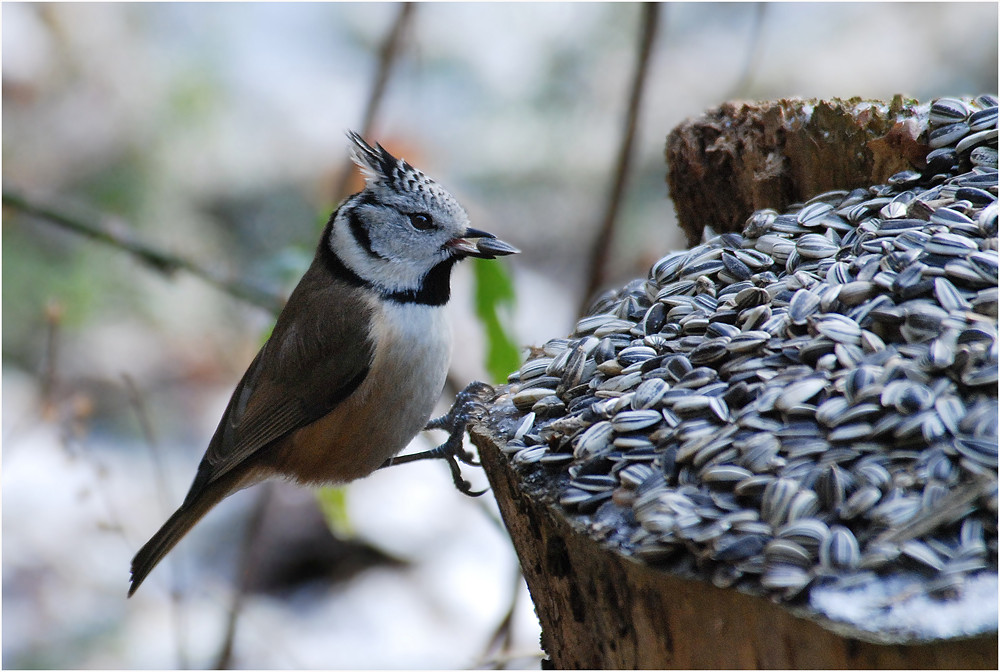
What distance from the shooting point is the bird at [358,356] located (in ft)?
8.77

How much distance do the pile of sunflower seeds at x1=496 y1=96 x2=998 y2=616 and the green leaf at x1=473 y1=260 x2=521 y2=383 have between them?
1.54 feet

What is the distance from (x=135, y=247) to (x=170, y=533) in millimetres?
1053

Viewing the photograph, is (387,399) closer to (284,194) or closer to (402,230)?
(402,230)

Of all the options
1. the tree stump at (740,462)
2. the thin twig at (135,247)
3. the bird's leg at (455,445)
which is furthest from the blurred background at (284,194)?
the tree stump at (740,462)

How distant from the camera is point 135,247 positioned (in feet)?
10.6

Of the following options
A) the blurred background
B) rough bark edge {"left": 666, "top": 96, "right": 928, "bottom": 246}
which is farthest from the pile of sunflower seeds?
the blurred background

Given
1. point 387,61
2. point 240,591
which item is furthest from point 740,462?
point 240,591

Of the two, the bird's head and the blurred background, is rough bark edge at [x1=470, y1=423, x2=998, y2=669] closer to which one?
the bird's head

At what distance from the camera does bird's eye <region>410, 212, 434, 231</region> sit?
275 centimetres

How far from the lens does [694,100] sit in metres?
5.75

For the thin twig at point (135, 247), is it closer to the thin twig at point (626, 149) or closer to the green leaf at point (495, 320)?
the green leaf at point (495, 320)

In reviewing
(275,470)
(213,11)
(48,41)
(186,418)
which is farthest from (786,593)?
(48,41)

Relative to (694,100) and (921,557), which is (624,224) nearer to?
(694,100)

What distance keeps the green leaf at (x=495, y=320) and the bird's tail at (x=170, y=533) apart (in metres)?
0.95
